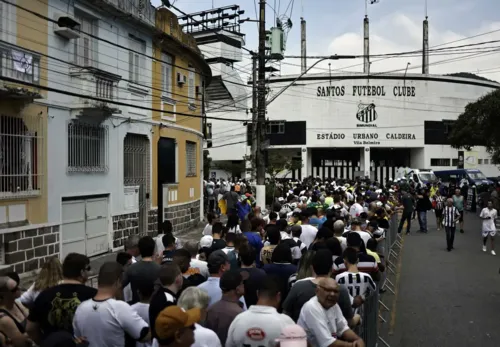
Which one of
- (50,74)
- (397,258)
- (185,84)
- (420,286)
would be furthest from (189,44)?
(420,286)

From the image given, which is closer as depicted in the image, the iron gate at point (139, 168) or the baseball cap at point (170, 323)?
the baseball cap at point (170, 323)

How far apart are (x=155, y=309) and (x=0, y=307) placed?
56.2 inches

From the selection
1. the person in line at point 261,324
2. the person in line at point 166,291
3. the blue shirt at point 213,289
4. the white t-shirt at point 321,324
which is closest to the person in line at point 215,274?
the blue shirt at point 213,289

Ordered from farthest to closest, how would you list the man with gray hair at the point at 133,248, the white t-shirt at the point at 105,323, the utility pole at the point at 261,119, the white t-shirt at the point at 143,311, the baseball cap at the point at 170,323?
the utility pole at the point at 261,119, the man with gray hair at the point at 133,248, the white t-shirt at the point at 143,311, the white t-shirt at the point at 105,323, the baseball cap at the point at 170,323

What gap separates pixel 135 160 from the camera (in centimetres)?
1698

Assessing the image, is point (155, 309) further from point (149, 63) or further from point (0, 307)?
point (149, 63)

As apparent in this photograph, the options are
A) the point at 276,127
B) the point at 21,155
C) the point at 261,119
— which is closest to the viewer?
the point at 21,155

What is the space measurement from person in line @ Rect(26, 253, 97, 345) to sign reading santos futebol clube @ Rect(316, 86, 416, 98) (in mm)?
51459

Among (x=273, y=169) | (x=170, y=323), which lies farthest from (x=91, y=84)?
(x=273, y=169)

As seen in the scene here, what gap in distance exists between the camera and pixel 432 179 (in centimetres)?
3941

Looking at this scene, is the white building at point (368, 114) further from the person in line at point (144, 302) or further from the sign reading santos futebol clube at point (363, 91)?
the person in line at point (144, 302)

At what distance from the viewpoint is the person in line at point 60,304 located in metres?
4.40

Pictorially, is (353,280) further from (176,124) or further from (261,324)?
(176,124)

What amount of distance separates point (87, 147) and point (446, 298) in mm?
9842
